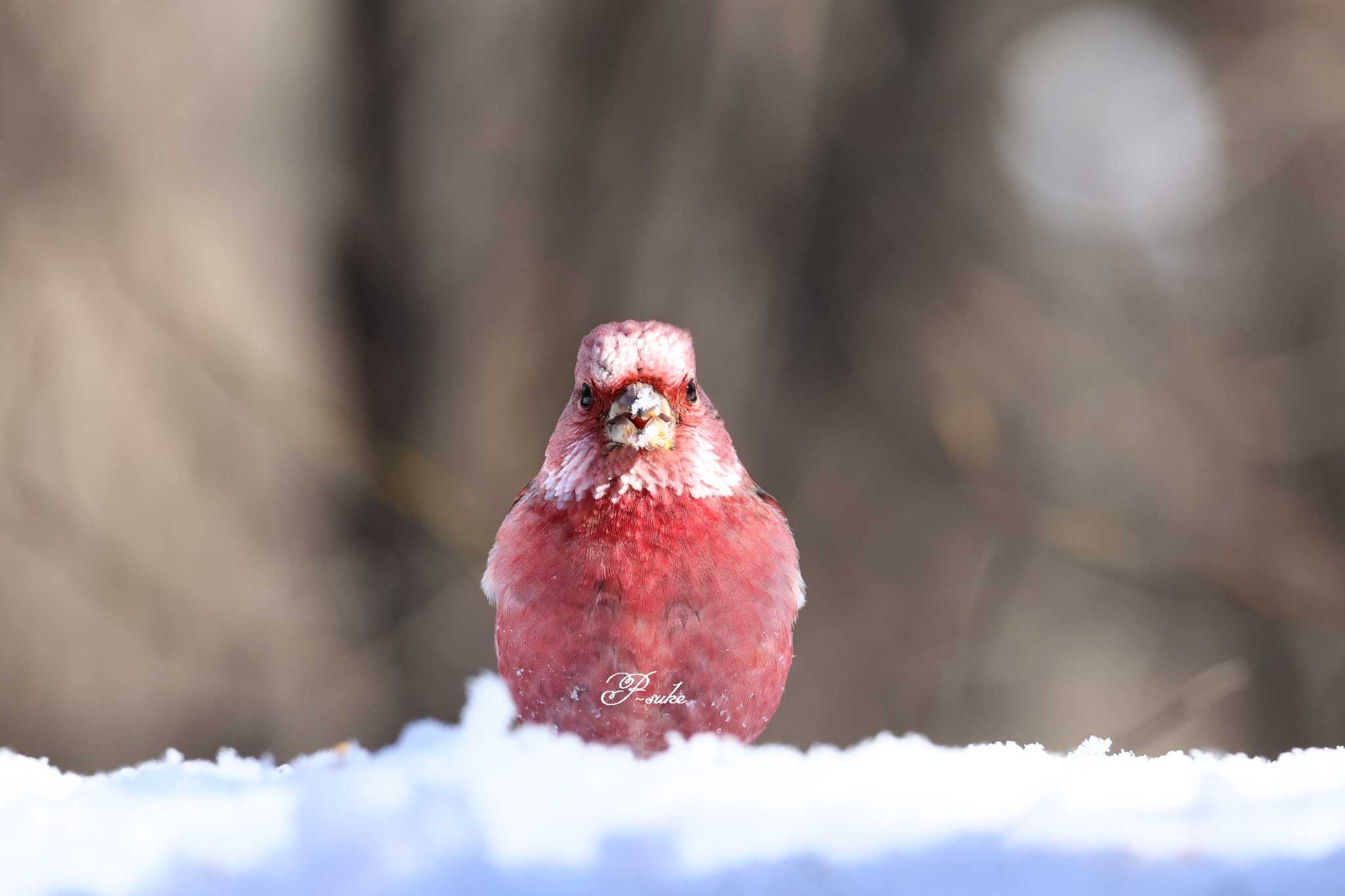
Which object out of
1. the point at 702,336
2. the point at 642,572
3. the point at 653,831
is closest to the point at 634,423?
the point at 642,572

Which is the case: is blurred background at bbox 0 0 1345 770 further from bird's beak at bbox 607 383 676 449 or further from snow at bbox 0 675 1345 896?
snow at bbox 0 675 1345 896

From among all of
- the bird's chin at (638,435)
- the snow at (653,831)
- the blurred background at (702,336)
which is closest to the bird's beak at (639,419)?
the bird's chin at (638,435)

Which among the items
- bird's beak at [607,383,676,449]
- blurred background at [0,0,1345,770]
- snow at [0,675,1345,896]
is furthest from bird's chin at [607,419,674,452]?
blurred background at [0,0,1345,770]

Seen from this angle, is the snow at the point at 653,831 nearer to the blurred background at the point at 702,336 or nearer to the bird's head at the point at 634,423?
the bird's head at the point at 634,423

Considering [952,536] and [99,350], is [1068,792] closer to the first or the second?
[952,536]

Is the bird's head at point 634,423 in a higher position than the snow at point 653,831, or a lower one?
higher

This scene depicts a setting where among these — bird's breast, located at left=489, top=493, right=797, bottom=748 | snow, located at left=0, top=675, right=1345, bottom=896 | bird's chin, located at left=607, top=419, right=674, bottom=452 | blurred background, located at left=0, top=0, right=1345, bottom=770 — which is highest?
blurred background, located at left=0, top=0, right=1345, bottom=770

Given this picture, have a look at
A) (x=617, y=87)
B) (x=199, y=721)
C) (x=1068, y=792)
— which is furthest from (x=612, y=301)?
(x=1068, y=792)
